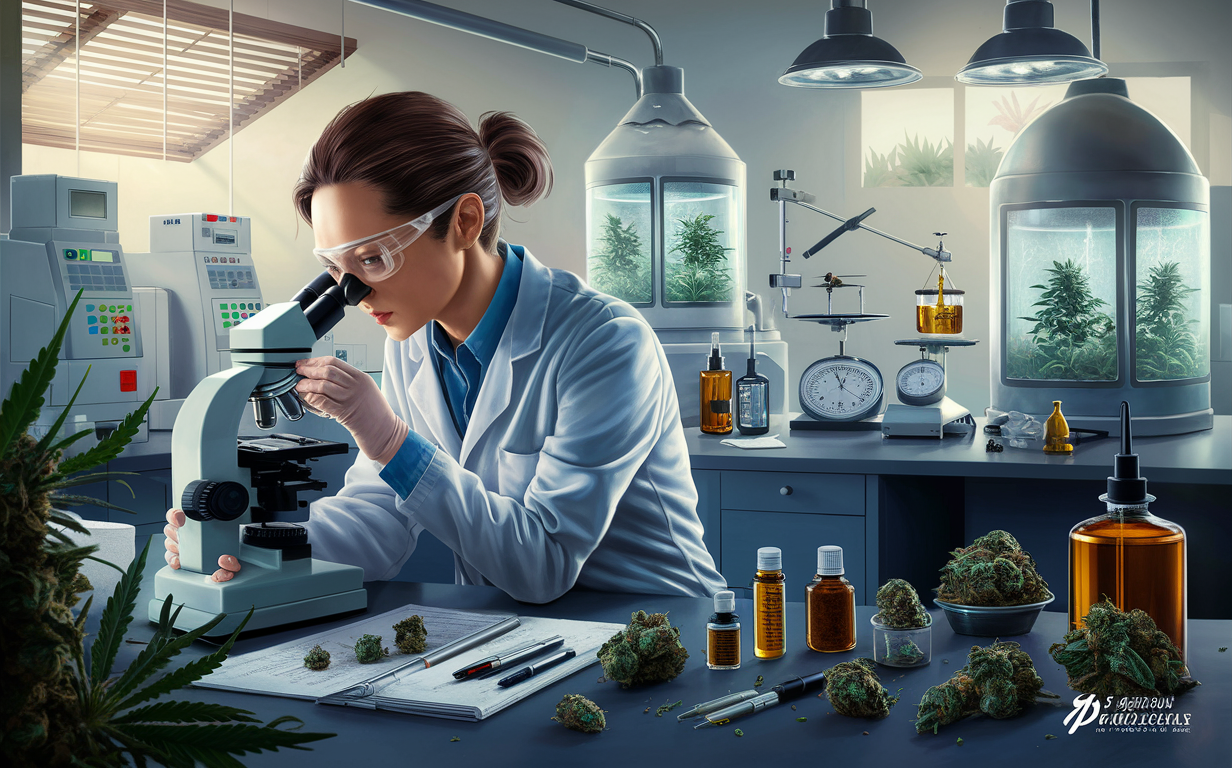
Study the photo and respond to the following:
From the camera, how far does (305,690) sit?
100 centimetres

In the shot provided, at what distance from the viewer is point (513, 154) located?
1.64 metres

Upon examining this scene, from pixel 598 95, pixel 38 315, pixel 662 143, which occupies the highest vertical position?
pixel 598 95

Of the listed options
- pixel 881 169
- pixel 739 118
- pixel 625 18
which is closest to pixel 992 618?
→ pixel 625 18

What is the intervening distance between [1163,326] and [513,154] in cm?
210

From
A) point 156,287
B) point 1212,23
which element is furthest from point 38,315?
point 1212,23

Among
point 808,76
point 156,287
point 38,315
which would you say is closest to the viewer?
point 38,315

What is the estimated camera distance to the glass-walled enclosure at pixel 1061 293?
9.16 feet

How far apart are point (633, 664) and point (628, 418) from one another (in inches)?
23.0

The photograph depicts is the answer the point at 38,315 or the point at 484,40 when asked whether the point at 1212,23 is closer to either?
the point at 484,40

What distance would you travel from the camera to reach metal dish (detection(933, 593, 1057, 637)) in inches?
43.0

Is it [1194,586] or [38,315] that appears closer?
[1194,586]

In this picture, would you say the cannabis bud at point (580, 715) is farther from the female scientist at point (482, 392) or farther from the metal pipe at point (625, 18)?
the metal pipe at point (625, 18)

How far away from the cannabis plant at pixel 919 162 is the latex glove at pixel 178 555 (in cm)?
438

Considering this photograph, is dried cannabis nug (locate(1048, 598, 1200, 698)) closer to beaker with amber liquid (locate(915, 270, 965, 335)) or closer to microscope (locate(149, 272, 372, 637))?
microscope (locate(149, 272, 372, 637))
